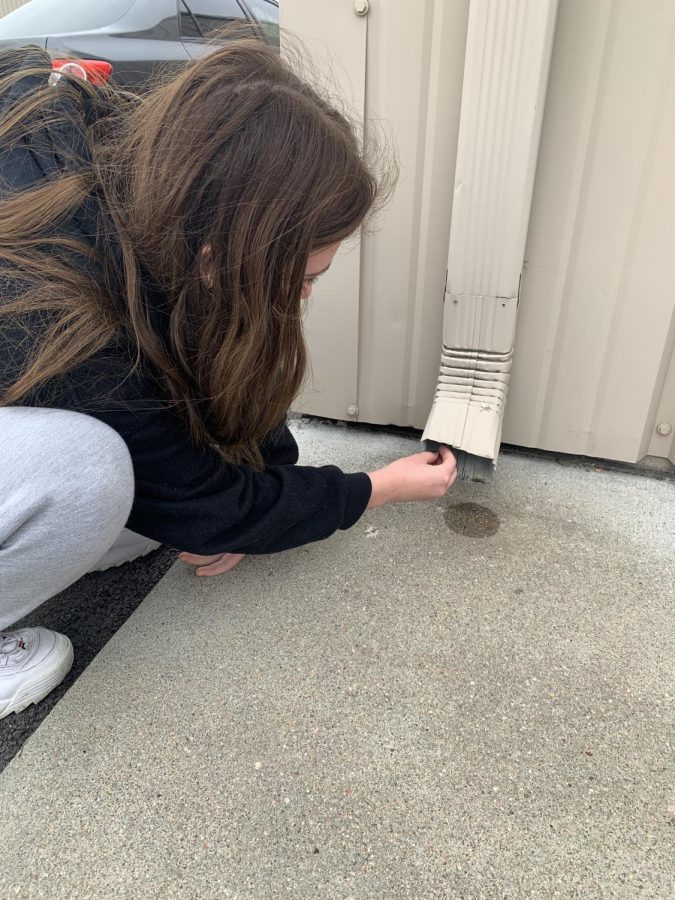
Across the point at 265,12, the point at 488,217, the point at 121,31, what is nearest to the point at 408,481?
the point at 488,217

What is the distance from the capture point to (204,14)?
2783 millimetres

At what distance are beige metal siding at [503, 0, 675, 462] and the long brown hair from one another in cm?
81

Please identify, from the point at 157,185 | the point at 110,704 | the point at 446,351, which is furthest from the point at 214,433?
the point at 446,351

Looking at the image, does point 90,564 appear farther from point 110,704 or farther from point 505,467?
point 505,467

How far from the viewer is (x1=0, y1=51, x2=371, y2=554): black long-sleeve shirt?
882 millimetres

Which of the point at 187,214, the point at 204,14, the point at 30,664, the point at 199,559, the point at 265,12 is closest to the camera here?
the point at 187,214

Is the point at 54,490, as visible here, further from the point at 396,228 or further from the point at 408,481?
the point at 396,228

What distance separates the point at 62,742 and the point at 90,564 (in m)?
0.30

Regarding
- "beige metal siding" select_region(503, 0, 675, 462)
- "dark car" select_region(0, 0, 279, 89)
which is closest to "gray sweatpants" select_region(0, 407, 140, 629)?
"beige metal siding" select_region(503, 0, 675, 462)

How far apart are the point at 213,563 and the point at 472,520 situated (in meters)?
0.67

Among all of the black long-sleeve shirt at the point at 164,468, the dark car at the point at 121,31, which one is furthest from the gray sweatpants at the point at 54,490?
the dark car at the point at 121,31

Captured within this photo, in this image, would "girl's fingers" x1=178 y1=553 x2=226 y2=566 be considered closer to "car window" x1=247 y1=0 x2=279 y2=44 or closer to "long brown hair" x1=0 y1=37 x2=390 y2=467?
"long brown hair" x1=0 y1=37 x2=390 y2=467

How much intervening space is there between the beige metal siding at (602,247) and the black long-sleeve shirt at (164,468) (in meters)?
0.81

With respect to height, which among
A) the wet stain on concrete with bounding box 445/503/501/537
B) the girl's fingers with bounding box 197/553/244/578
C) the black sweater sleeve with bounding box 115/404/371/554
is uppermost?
the black sweater sleeve with bounding box 115/404/371/554
